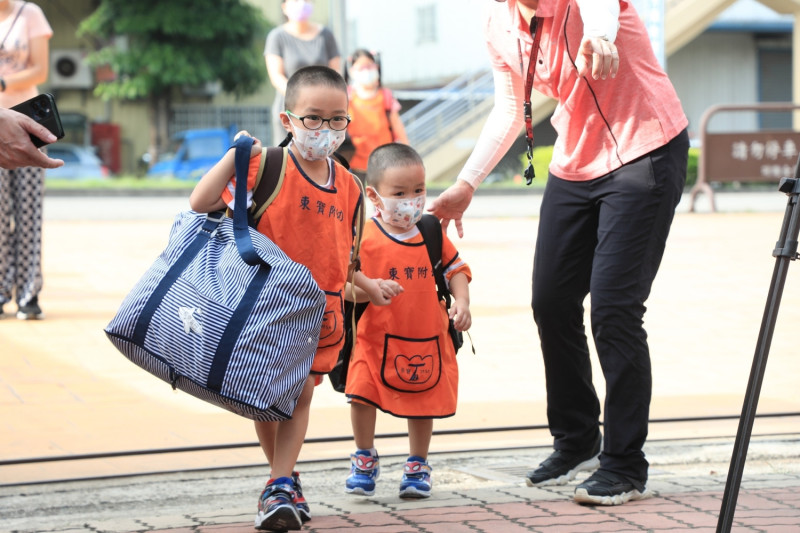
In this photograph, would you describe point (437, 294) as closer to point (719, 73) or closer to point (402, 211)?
point (402, 211)

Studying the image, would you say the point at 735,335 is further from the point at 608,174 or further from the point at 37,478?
Result: the point at 37,478

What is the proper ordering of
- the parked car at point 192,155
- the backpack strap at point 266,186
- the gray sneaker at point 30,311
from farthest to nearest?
the parked car at point 192,155 → the gray sneaker at point 30,311 → the backpack strap at point 266,186

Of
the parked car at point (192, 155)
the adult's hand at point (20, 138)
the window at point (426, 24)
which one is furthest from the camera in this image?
the window at point (426, 24)

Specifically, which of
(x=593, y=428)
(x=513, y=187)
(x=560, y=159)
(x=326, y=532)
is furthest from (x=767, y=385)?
(x=513, y=187)

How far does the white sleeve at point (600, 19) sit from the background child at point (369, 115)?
14.5 feet

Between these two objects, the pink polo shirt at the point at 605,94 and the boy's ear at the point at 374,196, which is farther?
the boy's ear at the point at 374,196

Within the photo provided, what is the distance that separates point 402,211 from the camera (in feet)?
13.3

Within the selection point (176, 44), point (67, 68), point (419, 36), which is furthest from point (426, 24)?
point (67, 68)

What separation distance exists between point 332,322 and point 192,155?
2520cm

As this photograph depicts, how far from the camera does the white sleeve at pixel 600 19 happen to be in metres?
3.51

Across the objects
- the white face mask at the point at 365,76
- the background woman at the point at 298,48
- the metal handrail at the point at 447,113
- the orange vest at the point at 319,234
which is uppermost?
the metal handrail at the point at 447,113

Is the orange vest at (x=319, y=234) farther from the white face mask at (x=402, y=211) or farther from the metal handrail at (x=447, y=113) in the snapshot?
the metal handrail at (x=447, y=113)

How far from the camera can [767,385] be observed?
5.77m

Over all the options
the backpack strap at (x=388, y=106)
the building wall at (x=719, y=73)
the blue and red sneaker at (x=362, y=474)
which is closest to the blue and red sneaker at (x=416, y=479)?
the blue and red sneaker at (x=362, y=474)
